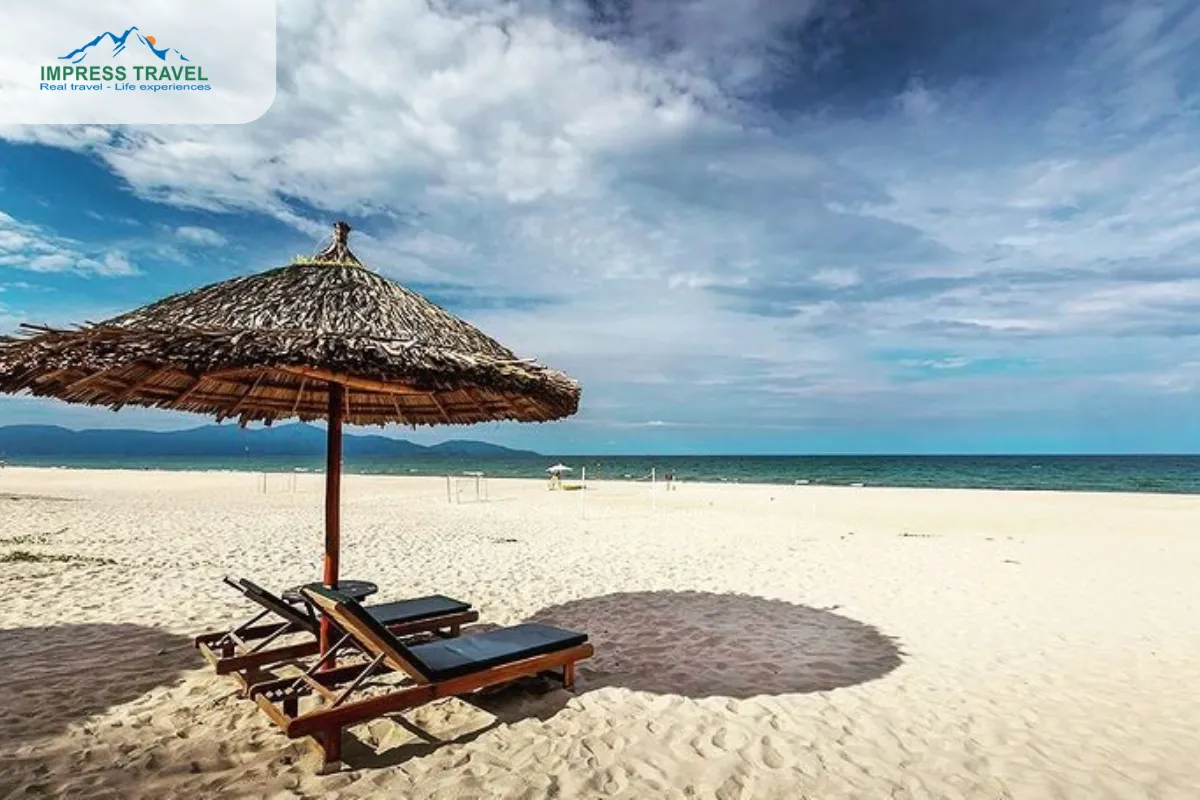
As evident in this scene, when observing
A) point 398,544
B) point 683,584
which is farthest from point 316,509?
point 683,584

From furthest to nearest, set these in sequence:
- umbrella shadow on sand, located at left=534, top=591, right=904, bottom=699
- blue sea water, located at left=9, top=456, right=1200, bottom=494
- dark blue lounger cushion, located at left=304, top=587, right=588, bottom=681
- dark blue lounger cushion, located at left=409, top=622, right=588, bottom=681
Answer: blue sea water, located at left=9, top=456, right=1200, bottom=494 → umbrella shadow on sand, located at left=534, top=591, right=904, bottom=699 → dark blue lounger cushion, located at left=409, top=622, right=588, bottom=681 → dark blue lounger cushion, located at left=304, top=587, right=588, bottom=681

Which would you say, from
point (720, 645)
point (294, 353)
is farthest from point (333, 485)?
point (720, 645)

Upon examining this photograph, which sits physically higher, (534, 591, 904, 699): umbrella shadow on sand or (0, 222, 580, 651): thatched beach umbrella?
(0, 222, 580, 651): thatched beach umbrella

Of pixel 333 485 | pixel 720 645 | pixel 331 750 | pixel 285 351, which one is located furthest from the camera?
pixel 720 645

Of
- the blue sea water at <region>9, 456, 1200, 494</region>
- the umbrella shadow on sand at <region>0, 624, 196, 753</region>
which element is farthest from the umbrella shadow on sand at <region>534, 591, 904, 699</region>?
the blue sea water at <region>9, 456, 1200, 494</region>

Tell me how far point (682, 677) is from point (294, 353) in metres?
3.49

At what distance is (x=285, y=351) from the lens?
3.81 m

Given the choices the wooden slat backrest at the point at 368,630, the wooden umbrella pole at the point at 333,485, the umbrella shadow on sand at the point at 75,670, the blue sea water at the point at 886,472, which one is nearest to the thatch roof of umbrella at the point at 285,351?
the wooden umbrella pole at the point at 333,485

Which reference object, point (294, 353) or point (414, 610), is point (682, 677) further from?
point (294, 353)

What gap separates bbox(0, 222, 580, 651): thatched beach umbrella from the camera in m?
3.76

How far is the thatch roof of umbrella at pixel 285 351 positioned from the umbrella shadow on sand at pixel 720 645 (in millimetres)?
2111

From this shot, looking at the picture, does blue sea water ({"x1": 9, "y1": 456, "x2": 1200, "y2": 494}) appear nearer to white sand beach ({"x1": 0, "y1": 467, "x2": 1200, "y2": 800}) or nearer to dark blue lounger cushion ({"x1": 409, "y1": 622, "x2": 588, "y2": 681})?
white sand beach ({"x1": 0, "y1": 467, "x2": 1200, "y2": 800})

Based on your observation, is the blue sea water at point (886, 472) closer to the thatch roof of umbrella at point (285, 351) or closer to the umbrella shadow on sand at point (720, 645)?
the umbrella shadow on sand at point (720, 645)

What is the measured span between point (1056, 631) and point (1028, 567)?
170 inches
